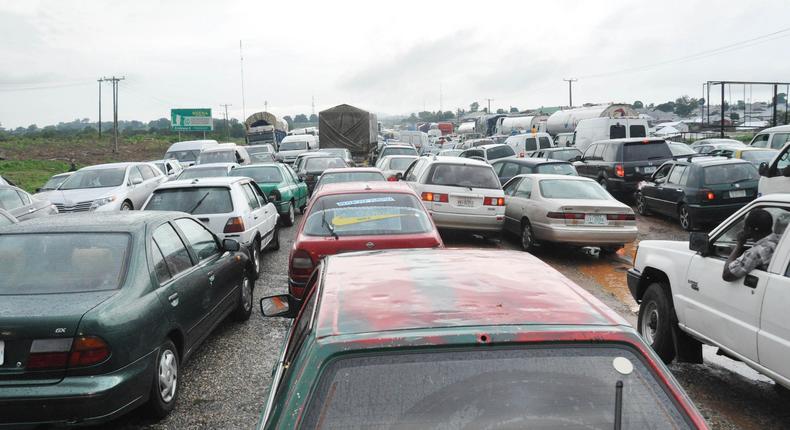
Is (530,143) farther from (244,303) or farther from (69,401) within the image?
(69,401)

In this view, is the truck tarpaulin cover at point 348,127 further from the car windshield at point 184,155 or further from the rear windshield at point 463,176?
the rear windshield at point 463,176

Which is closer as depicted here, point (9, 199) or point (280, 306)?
point (280, 306)

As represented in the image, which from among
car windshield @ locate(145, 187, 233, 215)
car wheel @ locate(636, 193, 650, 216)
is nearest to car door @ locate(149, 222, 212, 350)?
car windshield @ locate(145, 187, 233, 215)

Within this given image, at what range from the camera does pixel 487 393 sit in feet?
6.31

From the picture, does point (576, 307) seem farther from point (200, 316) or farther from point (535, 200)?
point (535, 200)

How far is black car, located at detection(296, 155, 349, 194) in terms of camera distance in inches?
730

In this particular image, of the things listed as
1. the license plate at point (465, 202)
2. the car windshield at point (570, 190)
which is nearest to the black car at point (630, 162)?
the car windshield at point (570, 190)

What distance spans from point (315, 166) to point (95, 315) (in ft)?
50.9

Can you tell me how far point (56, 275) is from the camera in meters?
4.54

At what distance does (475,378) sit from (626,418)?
1.58ft

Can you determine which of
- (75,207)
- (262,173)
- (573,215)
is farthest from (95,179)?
(573,215)

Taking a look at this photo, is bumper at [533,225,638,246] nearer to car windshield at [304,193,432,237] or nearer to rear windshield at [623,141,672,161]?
car windshield at [304,193,432,237]

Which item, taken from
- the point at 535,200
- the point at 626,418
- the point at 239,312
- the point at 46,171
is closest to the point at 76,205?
the point at 239,312

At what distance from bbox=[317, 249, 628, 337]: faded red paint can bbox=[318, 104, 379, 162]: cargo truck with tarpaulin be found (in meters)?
32.3
